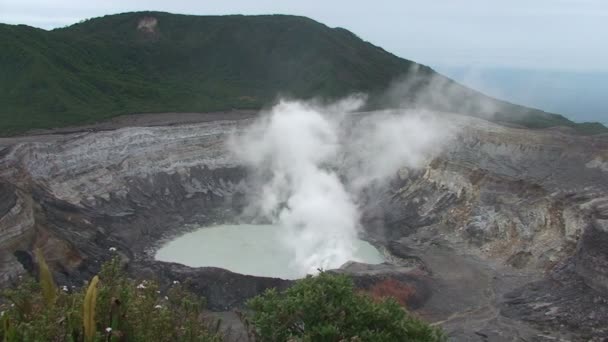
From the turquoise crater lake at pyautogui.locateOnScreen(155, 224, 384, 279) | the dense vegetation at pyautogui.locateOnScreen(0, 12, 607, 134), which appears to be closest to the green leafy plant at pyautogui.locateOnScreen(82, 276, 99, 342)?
the turquoise crater lake at pyautogui.locateOnScreen(155, 224, 384, 279)

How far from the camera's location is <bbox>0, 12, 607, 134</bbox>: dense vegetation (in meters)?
53.3

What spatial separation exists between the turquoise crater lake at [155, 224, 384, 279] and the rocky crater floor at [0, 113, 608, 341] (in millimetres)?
1151

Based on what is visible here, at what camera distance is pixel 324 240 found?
35.2 meters

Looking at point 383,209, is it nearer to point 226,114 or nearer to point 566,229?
point 566,229

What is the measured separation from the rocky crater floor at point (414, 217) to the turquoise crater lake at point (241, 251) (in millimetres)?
1151

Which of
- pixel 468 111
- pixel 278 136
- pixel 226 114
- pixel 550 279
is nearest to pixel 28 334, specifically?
pixel 550 279

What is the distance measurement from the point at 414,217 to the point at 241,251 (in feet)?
37.6

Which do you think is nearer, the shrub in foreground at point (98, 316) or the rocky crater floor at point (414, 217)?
the shrub in foreground at point (98, 316)

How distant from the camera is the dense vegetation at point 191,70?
53312mm

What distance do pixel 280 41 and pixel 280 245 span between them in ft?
160

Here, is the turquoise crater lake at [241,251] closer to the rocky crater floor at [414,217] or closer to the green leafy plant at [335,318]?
the rocky crater floor at [414,217]

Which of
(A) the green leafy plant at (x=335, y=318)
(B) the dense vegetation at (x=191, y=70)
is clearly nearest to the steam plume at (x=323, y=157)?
(B) the dense vegetation at (x=191, y=70)

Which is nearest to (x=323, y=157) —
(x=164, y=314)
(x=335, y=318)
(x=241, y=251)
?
(x=241, y=251)

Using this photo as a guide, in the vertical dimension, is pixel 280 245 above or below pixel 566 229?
below
